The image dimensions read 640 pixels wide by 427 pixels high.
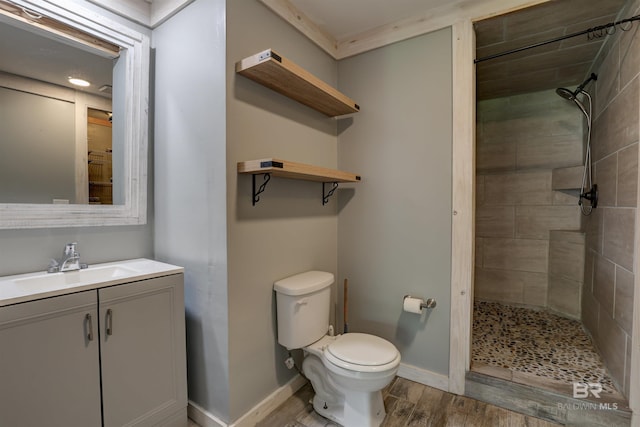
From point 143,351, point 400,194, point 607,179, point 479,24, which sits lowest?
point 143,351

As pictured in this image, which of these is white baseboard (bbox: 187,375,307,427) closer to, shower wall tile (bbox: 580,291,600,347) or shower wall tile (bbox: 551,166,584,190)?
shower wall tile (bbox: 580,291,600,347)

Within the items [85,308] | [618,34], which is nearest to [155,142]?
[85,308]

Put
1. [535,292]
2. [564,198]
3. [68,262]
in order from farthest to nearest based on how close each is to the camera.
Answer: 1. [535,292]
2. [564,198]
3. [68,262]

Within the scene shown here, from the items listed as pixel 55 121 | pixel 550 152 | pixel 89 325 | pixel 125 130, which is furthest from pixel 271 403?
pixel 550 152

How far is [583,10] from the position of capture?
1.71m

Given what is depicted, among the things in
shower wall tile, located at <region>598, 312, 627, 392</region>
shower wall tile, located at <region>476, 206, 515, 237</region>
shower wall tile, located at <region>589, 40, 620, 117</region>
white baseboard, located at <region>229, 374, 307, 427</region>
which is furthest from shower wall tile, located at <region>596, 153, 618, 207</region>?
white baseboard, located at <region>229, 374, 307, 427</region>

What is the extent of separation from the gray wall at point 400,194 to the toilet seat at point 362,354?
0.47 meters

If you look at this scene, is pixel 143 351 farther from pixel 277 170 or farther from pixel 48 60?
pixel 48 60

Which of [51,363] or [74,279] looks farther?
[74,279]

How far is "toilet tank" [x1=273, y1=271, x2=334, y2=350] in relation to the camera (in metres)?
1.69

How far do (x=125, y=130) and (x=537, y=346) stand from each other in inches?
127

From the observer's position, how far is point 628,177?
5.17 ft

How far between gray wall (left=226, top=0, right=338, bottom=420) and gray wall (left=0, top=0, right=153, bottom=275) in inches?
30.0

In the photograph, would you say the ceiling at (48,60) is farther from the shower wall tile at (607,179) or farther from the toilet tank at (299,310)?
the shower wall tile at (607,179)
